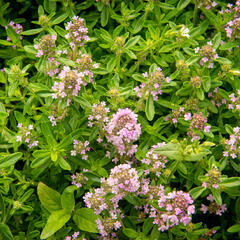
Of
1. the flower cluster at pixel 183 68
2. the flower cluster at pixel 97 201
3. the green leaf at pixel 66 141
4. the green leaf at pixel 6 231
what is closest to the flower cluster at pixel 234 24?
the flower cluster at pixel 183 68

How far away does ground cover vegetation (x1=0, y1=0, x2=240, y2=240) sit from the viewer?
2438 millimetres

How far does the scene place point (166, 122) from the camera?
2.94 metres

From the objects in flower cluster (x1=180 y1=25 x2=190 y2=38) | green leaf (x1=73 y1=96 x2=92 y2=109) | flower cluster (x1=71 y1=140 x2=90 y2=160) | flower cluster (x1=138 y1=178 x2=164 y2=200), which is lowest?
flower cluster (x1=138 y1=178 x2=164 y2=200)

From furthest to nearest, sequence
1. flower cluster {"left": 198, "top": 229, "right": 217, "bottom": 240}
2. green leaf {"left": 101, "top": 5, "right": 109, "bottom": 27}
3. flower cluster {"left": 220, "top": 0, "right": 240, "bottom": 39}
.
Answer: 1. green leaf {"left": 101, "top": 5, "right": 109, "bottom": 27}
2. flower cluster {"left": 220, "top": 0, "right": 240, "bottom": 39}
3. flower cluster {"left": 198, "top": 229, "right": 217, "bottom": 240}

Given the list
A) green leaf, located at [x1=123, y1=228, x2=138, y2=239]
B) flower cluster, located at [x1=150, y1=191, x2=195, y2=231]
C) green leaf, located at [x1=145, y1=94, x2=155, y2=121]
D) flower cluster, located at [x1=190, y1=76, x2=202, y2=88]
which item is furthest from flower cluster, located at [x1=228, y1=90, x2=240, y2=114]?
green leaf, located at [x1=123, y1=228, x2=138, y2=239]

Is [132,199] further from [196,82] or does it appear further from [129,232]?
[196,82]

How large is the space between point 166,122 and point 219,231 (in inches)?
48.5

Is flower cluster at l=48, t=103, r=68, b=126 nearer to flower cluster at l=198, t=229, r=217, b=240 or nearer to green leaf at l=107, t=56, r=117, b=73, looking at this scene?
green leaf at l=107, t=56, r=117, b=73

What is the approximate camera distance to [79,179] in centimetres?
270

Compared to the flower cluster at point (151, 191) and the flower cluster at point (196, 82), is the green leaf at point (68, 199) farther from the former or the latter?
the flower cluster at point (196, 82)

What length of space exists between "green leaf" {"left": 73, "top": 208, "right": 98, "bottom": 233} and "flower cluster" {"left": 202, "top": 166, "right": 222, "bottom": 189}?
2.99 ft

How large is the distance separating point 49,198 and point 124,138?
0.84m

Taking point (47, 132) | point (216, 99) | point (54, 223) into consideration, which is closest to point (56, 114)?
point (47, 132)

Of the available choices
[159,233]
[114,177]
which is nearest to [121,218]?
[159,233]
